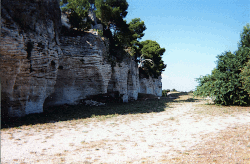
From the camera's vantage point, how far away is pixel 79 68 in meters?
17.6

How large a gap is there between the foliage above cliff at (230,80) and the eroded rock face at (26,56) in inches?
686

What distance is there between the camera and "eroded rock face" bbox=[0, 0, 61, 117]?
1019 centimetres

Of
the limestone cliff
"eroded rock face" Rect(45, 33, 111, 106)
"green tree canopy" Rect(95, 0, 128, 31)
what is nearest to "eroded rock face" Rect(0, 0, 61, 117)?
the limestone cliff

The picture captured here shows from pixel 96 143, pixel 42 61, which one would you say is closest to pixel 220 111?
pixel 96 143

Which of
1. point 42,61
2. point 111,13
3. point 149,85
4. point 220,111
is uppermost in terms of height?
point 111,13

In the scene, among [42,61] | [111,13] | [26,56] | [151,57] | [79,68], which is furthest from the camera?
[151,57]

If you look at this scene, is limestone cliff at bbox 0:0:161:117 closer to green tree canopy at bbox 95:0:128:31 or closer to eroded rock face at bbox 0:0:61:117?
eroded rock face at bbox 0:0:61:117

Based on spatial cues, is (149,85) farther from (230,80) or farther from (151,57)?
(230,80)

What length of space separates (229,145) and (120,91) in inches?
705

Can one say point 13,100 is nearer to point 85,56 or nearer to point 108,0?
point 85,56

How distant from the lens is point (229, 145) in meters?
6.25

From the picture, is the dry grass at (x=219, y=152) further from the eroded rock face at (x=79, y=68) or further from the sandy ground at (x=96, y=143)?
the eroded rock face at (x=79, y=68)

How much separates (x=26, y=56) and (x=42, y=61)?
4.70ft

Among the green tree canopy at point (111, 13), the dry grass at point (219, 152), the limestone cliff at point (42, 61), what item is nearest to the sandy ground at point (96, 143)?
the dry grass at point (219, 152)
